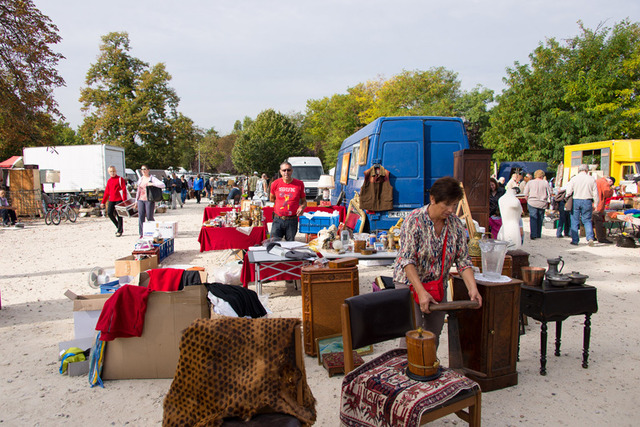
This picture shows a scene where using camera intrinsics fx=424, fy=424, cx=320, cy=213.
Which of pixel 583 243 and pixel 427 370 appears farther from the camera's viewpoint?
pixel 583 243

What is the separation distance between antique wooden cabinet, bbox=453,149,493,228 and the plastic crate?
8.87 ft

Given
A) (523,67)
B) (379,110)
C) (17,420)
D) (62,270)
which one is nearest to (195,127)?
(379,110)

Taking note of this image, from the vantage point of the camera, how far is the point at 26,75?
27.3ft

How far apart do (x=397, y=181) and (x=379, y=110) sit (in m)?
34.6

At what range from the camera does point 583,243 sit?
10.5 m

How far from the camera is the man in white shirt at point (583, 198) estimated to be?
962cm

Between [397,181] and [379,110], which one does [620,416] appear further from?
[379,110]

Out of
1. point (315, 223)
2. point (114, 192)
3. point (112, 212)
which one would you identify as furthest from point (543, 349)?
point (112, 212)

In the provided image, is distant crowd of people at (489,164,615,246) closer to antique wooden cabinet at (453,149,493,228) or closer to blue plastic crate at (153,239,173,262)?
antique wooden cabinet at (453,149,493,228)

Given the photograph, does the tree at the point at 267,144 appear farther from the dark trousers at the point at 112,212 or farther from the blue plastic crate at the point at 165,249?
the blue plastic crate at the point at 165,249

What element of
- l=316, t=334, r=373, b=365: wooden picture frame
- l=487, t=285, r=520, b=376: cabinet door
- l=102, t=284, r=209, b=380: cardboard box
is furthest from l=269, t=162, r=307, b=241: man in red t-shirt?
l=487, t=285, r=520, b=376: cabinet door

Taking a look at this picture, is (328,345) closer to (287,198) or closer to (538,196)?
(287,198)

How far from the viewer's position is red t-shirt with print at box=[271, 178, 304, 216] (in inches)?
264

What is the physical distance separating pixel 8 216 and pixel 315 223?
12674 mm
